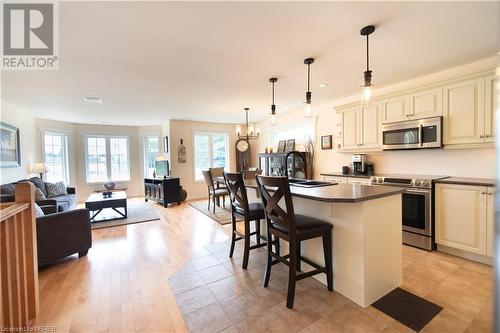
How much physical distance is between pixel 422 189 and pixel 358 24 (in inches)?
84.5

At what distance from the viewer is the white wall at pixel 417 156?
2.87 meters

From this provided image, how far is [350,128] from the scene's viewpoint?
4.03 meters

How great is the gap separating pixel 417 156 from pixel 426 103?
813 millimetres

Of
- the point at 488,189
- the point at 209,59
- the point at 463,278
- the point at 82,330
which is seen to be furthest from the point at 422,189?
the point at 82,330

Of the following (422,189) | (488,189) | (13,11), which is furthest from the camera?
(422,189)

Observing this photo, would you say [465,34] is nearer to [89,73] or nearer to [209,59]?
[209,59]

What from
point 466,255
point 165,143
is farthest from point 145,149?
point 466,255

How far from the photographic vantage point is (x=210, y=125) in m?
7.13

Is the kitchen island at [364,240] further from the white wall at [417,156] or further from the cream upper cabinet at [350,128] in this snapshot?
the cream upper cabinet at [350,128]

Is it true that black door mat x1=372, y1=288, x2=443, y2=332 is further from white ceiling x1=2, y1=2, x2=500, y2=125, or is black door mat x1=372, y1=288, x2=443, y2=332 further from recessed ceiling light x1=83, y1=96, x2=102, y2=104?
recessed ceiling light x1=83, y1=96, x2=102, y2=104

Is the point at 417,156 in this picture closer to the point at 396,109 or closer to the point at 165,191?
the point at 396,109

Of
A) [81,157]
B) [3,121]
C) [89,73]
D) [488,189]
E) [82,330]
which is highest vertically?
[89,73]
